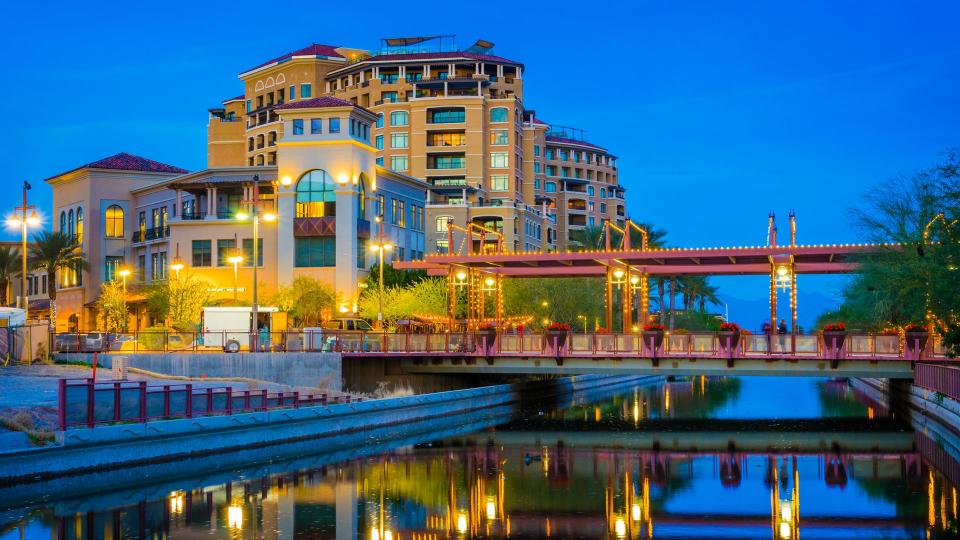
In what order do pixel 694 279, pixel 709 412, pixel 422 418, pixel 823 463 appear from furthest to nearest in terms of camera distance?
pixel 694 279 → pixel 709 412 → pixel 422 418 → pixel 823 463

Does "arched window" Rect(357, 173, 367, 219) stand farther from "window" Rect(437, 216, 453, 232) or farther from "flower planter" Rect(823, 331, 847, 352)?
"flower planter" Rect(823, 331, 847, 352)

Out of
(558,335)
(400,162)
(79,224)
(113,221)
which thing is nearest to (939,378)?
(558,335)

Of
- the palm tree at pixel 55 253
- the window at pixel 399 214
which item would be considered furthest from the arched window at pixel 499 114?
the palm tree at pixel 55 253

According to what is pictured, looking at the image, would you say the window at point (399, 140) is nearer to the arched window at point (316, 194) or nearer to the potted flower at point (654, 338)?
the arched window at point (316, 194)

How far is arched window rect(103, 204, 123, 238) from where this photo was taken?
9862cm

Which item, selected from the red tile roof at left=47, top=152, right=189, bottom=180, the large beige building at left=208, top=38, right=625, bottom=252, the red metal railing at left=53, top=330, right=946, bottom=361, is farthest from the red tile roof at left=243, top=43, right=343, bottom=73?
the red metal railing at left=53, top=330, right=946, bottom=361

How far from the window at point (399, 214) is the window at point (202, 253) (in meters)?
13.7

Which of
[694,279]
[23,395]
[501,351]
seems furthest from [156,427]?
[694,279]

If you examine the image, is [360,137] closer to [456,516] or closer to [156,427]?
[156,427]

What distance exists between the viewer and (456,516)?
2686 cm

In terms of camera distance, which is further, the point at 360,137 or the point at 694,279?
the point at 694,279

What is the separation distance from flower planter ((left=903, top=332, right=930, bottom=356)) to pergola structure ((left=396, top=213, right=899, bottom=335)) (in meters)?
4.98

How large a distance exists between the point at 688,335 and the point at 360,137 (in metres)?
38.1

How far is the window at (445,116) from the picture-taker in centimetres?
13525
